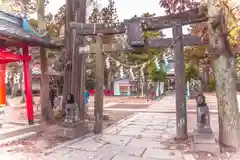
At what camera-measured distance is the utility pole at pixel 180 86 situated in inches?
229

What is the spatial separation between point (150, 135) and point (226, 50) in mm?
3327

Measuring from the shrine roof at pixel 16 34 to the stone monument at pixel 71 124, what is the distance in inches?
103

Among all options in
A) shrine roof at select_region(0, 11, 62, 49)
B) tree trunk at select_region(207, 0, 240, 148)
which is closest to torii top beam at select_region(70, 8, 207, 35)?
tree trunk at select_region(207, 0, 240, 148)

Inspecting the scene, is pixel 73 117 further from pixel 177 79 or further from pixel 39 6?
pixel 39 6

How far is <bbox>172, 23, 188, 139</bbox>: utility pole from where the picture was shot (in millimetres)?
5809

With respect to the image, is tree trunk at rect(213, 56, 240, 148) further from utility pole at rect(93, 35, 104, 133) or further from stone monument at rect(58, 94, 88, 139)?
stone monument at rect(58, 94, 88, 139)

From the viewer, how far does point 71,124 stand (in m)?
6.35

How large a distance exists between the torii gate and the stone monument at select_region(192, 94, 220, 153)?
67 cm

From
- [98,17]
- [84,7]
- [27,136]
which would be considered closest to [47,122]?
[27,136]

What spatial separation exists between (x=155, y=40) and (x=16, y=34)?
4.53 metres

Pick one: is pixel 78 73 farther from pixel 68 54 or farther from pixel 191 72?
pixel 191 72

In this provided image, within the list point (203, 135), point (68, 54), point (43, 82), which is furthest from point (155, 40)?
point (43, 82)

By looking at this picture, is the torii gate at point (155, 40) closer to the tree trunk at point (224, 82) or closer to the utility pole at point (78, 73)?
the utility pole at point (78, 73)

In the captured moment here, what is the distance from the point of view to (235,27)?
516cm
